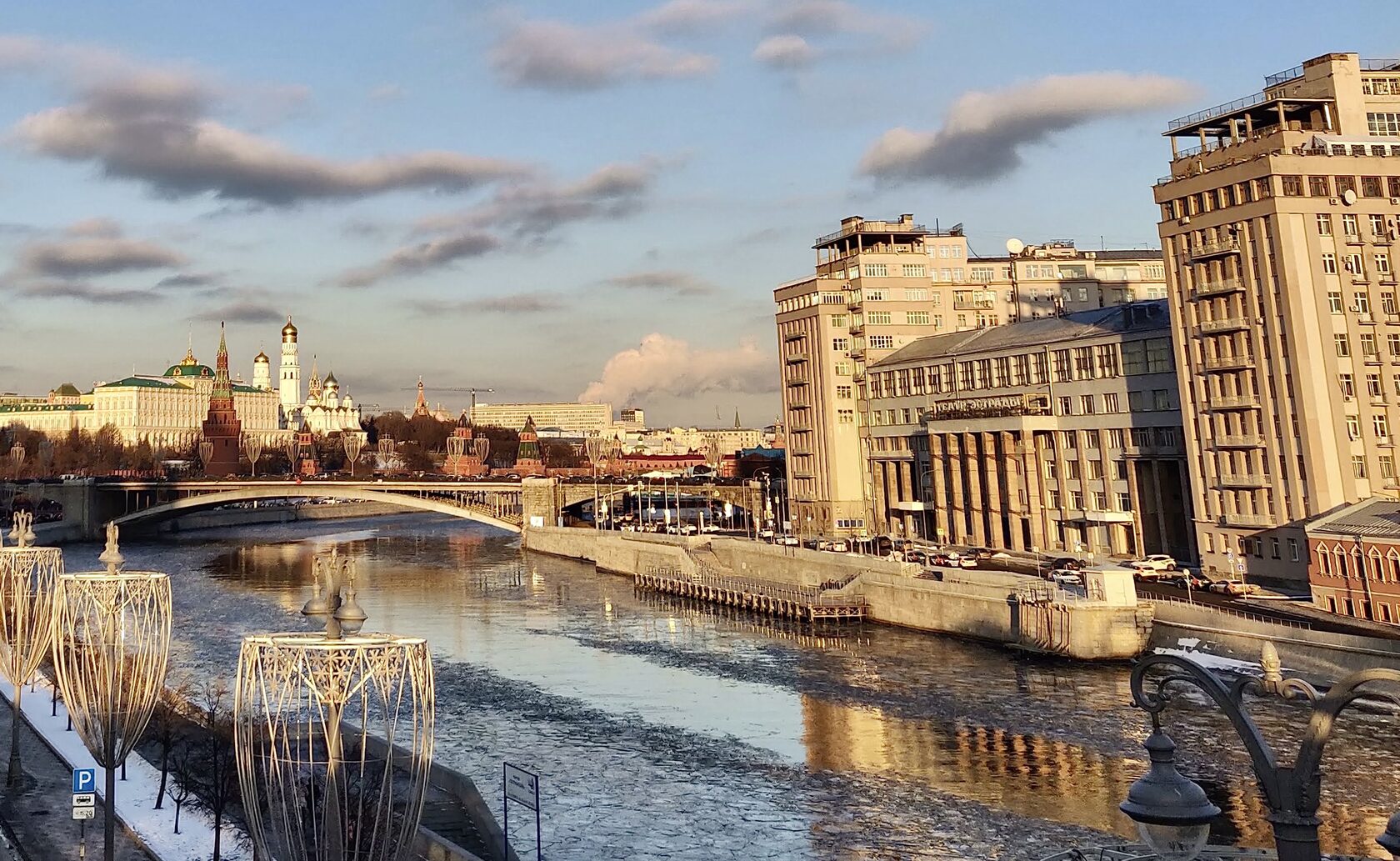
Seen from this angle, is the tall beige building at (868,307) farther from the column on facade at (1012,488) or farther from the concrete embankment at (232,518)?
the concrete embankment at (232,518)

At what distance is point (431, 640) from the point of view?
208 feet

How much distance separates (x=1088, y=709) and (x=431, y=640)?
38531 mm

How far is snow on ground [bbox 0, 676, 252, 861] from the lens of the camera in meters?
25.0

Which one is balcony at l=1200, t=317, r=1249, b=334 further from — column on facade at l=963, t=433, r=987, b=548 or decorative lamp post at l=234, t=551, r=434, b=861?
decorative lamp post at l=234, t=551, r=434, b=861

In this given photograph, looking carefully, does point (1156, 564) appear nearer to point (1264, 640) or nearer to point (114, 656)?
point (1264, 640)

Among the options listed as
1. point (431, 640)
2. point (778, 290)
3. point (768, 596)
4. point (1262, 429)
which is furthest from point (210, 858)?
point (778, 290)

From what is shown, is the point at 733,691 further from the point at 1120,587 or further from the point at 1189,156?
the point at 1189,156

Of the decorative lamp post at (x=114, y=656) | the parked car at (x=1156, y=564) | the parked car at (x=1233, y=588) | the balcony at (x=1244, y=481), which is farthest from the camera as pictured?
the parked car at (x=1156, y=564)

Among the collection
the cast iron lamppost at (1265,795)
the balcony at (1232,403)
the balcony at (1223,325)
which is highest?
the balcony at (1223,325)

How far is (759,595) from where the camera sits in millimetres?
74375

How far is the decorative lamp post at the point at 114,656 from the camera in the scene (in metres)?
25.9

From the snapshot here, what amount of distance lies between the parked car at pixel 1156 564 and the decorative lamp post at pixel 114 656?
54.2 m

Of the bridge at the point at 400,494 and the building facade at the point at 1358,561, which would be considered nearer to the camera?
the building facade at the point at 1358,561

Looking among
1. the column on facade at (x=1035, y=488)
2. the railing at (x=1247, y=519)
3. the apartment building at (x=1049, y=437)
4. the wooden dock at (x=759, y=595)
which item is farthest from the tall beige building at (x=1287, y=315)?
the wooden dock at (x=759, y=595)
